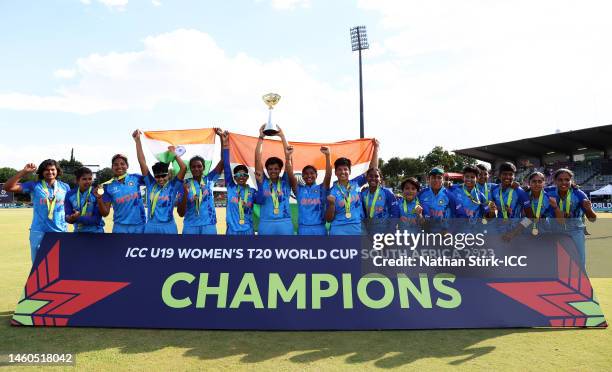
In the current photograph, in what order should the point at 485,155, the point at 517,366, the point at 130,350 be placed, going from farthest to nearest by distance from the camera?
the point at 485,155 → the point at 130,350 → the point at 517,366

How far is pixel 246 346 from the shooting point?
4043mm

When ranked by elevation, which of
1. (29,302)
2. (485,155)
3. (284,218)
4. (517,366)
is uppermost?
(485,155)

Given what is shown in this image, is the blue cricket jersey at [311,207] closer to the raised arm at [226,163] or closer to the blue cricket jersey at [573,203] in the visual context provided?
the raised arm at [226,163]

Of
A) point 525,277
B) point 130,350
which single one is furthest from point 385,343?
point 130,350

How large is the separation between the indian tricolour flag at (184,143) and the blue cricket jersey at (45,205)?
1.64 m

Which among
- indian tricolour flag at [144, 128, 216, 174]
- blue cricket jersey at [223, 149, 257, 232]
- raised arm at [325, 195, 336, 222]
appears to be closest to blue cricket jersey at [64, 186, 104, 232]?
indian tricolour flag at [144, 128, 216, 174]

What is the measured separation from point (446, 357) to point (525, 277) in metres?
1.71

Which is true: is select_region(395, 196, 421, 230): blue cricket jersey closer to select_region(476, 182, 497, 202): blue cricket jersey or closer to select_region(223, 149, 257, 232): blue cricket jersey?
select_region(476, 182, 497, 202): blue cricket jersey

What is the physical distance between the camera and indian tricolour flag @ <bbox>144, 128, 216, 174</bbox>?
22.1ft

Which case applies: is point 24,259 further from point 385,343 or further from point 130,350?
point 385,343

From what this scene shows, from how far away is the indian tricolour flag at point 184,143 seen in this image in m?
6.73

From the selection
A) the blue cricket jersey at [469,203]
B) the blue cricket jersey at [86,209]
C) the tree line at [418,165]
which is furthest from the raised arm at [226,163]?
the tree line at [418,165]

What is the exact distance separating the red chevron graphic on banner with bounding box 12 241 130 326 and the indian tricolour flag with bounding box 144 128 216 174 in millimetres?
2466

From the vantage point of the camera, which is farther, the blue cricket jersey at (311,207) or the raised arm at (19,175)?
the blue cricket jersey at (311,207)
